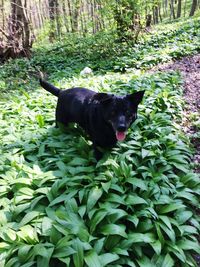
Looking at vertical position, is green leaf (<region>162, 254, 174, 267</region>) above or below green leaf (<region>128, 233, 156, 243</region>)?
below

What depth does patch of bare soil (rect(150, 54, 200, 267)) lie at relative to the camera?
559cm

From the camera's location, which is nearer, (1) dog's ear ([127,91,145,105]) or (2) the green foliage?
(2) the green foliage

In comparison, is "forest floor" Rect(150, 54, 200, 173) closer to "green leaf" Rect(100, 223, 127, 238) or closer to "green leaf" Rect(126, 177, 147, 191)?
"green leaf" Rect(126, 177, 147, 191)

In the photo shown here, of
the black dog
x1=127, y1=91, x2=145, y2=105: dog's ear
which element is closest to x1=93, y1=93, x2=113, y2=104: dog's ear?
the black dog

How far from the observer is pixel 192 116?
20.9 ft

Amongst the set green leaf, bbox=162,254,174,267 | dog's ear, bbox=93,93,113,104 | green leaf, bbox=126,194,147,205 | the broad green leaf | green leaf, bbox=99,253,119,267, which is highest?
dog's ear, bbox=93,93,113,104

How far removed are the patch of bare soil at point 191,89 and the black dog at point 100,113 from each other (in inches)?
56.2

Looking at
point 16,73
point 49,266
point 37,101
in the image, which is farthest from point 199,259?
point 16,73

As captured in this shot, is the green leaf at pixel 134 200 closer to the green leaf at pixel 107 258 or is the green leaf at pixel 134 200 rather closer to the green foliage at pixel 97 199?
the green foliage at pixel 97 199

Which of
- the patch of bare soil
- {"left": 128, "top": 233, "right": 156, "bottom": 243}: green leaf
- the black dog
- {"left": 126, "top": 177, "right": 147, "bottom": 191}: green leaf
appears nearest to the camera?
{"left": 128, "top": 233, "right": 156, "bottom": 243}: green leaf

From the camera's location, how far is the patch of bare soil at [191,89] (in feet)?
18.4

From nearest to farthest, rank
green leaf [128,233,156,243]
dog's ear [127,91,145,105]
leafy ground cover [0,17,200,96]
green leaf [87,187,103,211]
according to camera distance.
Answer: green leaf [128,233,156,243], green leaf [87,187,103,211], dog's ear [127,91,145,105], leafy ground cover [0,17,200,96]

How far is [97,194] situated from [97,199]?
0.09m

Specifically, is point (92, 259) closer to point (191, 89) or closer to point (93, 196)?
point (93, 196)
